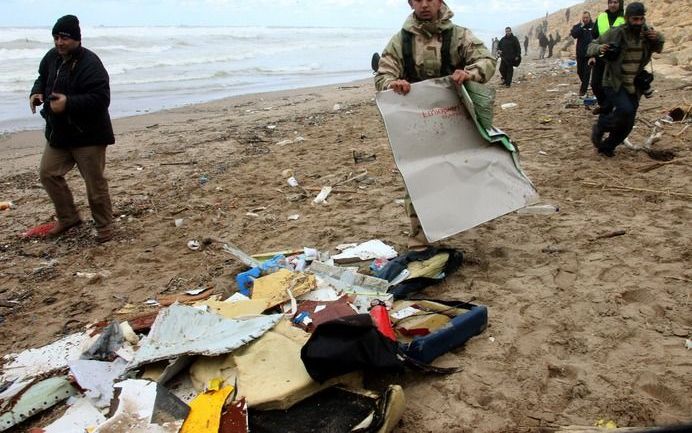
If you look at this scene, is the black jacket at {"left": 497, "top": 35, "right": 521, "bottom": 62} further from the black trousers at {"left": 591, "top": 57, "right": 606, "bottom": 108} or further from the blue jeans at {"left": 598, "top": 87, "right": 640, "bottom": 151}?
the blue jeans at {"left": 598, "top": 87, "right": 640, "bottom": 151}

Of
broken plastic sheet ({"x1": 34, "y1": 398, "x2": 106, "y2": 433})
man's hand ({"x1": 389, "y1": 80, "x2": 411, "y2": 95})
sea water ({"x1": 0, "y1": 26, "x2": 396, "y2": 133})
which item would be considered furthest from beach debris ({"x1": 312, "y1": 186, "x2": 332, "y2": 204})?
sea water ({"x1": 0, "y1": 26, "x2": 396, "y2": 133})

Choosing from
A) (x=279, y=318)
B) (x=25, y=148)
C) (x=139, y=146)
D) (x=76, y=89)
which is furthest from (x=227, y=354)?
(x=25, y=148)

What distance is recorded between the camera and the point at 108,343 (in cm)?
309

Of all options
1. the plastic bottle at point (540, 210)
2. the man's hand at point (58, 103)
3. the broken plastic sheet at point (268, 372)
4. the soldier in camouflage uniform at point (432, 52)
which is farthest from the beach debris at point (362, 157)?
the broken plastic sheet at point (268, 372)

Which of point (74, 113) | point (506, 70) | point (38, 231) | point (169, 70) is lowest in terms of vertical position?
point (38, 231)

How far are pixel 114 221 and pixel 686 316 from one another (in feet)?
17.7

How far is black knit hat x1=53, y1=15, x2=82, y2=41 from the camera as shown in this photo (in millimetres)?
4652

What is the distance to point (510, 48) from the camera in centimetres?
1448

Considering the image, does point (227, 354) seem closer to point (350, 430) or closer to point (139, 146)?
point (350, 430)

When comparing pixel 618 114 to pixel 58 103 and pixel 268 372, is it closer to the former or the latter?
pixel 268 372

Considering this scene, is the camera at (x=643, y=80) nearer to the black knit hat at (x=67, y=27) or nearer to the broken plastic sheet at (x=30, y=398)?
the black knit hat at (x=67, y=27)

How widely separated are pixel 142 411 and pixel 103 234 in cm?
331

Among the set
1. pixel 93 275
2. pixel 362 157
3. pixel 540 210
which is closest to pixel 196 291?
pixel 93 275

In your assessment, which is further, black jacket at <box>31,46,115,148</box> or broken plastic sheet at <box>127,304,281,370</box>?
black jacket at <box>31,46,115,148</box>
